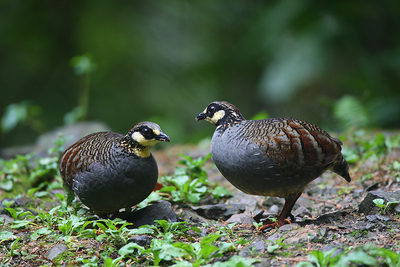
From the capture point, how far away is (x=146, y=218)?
380 centimetres

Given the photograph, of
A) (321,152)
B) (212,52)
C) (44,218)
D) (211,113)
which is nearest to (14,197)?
(44,218)

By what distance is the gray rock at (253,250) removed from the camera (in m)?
3.03

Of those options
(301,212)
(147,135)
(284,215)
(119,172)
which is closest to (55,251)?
(119,172)

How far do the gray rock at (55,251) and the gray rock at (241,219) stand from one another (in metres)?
1.75

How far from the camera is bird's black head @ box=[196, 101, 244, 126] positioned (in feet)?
13.6

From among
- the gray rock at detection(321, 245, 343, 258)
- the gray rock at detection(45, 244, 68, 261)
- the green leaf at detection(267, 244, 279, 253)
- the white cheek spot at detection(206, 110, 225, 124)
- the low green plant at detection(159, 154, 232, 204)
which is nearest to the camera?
the gray rock at detection(321, 245, 343, 258)

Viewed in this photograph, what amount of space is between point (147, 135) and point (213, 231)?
116 centimetres

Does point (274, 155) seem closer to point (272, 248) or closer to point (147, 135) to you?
point (272, 248)

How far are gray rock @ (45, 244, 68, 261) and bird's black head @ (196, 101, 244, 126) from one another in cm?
202

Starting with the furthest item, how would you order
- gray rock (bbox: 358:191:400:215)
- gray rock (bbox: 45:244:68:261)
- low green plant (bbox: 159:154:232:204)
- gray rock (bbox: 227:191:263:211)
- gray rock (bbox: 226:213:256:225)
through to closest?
gray rock (bbox: 227:191:263:211) → low green plant (bbox: 159:154:232:204) → gray rock (bbox: 226:213:256:225) → gray rock (bbox: 358:191:400:215) → gray rock (bbox: 45:244:68:261)

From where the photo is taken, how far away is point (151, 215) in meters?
3.84

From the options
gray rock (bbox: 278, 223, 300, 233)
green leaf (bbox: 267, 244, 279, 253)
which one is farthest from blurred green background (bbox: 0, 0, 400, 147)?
green leaf (bbox: 267, 244, 279, 253)

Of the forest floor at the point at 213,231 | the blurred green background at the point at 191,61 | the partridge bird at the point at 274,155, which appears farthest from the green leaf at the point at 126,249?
the blurred green background at the point at 191,61

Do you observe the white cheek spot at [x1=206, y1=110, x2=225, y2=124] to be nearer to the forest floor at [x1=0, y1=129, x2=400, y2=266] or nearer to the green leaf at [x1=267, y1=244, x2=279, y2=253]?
the forest floor at [x1=0, y1=129, x2=400, y2=266]
